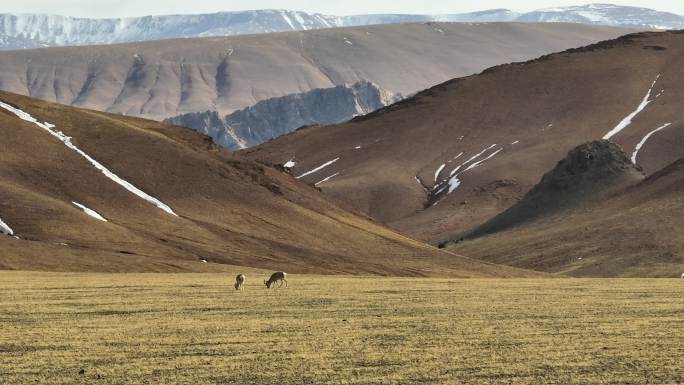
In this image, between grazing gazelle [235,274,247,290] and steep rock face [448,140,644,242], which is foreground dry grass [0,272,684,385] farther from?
steep rock face [448,140,644,242]

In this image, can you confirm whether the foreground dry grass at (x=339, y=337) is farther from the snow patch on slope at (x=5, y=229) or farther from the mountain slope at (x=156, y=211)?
the snow patch on slope at (x=5, y=229)

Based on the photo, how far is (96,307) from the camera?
45.9 meters

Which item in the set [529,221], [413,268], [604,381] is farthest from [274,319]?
[529,221]

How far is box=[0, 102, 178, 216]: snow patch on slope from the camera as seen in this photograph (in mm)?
Result: 116000

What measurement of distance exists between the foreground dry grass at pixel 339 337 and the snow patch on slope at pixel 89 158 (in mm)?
60190

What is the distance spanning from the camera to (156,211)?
112 metres

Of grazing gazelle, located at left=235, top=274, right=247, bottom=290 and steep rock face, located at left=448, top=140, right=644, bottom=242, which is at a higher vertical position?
grazing gazelle, located at left=235, top=274, right=247, bottom=290

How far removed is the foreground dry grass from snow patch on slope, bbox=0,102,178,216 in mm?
60190

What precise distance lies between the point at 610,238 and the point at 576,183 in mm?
45936

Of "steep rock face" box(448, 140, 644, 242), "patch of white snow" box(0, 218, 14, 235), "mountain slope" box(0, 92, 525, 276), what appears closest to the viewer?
"mountain slope" box(0, 92, 525, 276)

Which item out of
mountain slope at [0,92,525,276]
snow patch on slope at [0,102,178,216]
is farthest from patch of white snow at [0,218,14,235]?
snow patch on slope at [0,102,178,216]

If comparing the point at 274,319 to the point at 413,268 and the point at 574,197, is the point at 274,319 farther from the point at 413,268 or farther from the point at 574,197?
the point at 574,197

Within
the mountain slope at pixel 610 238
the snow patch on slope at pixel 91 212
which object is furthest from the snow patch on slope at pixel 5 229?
the mountain slope at pixel 610 238

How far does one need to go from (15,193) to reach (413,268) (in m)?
37.6
